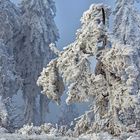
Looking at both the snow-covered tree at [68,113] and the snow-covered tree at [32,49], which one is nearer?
the snow-covered tree at [32,49]

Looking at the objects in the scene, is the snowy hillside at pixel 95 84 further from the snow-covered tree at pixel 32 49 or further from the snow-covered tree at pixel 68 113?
the snow-covered tree at pixel 68 113

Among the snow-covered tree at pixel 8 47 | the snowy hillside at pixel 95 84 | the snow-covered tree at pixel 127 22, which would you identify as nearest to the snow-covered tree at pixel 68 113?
the snow-covered tree at pixel 8 47

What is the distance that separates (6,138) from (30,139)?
1.54 ft

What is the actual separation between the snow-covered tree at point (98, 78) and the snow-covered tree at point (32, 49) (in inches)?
1158

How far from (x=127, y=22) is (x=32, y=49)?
890cm

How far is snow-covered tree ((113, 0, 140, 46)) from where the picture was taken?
3619 cm

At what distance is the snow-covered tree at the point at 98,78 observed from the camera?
11.2 meters

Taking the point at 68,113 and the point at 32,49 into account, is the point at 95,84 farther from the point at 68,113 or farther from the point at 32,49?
the point at 68,113

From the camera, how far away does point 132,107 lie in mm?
11008

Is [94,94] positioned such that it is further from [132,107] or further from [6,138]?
[6,138]

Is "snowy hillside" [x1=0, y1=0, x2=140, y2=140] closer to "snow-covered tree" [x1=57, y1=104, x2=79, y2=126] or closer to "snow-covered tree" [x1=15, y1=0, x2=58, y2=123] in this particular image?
"snow-covered tree" [x1=15, y1=0, x2=58, y2=123]

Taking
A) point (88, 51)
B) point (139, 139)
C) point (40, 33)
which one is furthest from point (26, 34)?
point (139, 139)

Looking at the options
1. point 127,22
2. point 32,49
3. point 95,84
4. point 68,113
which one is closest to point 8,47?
point 32,49

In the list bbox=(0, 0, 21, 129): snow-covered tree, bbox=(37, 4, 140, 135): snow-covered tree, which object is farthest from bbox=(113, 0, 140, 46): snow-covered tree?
bbox=(37, 4, 140, 135): snow-covered tree
